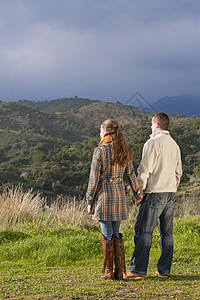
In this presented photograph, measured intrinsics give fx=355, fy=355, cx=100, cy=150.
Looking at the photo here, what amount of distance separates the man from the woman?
147 mm

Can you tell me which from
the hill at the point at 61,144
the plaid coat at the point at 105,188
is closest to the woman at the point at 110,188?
the plaid coat at the point at 105,188

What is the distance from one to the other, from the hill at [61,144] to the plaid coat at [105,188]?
42.9 feet

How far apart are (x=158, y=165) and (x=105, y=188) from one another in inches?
26.4

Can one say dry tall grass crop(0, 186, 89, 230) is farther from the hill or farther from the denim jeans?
the hill

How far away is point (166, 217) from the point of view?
409 cm

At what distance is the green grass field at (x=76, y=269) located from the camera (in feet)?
12.0

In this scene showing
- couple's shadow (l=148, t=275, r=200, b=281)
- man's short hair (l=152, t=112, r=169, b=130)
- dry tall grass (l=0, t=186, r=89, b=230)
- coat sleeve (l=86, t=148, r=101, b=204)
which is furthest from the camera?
dry tall grass (l=0, t=186, r=89, b=230)

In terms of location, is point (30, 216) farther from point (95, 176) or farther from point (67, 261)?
point (95, 176)

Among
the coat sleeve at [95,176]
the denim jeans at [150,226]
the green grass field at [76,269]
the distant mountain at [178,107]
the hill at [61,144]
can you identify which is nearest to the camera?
the green grass field at [76,269]

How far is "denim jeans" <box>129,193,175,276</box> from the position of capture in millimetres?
3961

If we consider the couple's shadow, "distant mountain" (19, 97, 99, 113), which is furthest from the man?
"distant mountain" (19, 97, 99, 113)

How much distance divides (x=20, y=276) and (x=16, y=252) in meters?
1.44

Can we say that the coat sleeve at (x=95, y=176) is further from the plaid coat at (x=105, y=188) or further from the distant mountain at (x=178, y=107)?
the distant mountain at (x=178, y=107)

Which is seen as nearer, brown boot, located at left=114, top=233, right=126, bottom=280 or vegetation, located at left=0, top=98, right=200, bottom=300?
vegetation, located at left=0, top=98, right=200, bottom=300
